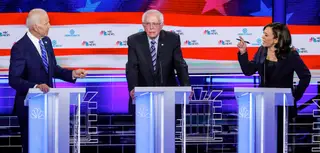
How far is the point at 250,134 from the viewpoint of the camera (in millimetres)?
5559

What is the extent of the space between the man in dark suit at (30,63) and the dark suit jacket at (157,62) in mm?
624

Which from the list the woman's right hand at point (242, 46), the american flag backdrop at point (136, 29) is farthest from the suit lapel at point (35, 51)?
the american flag backdrop at point (136, 29)

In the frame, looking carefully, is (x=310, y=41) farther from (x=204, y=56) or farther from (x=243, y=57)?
(x=243, y=57)

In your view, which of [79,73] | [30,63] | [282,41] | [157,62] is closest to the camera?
[30,63]

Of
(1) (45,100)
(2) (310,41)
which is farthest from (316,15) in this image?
(1) (45,100)

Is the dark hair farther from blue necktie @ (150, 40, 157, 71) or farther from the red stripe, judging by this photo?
the red stripe

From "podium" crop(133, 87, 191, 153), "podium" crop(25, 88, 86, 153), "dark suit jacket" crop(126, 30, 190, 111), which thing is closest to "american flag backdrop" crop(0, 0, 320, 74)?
"dark suit jacket" crop(126, 30, 190, 111)

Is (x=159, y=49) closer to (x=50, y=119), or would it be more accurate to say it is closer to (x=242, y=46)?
(x=242, y=46)

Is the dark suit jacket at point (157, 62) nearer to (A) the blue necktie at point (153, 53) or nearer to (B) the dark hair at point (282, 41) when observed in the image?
(A) the blue necktie at point (153, 53)

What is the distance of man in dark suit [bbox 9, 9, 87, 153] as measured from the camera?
601 centimetres

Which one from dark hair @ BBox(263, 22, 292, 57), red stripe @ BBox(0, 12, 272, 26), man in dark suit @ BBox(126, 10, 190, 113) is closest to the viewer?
dark hair @ BBox(263, 22, 292, 57)

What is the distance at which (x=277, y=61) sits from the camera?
6.25 m

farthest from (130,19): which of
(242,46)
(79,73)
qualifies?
(242,46)

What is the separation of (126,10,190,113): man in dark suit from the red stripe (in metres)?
2.17
